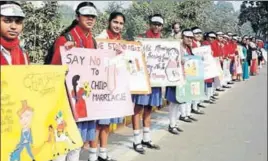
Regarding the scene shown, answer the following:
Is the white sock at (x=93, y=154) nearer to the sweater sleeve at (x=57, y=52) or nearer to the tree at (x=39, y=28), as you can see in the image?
the sweater sleeve at (x=57, y=52)

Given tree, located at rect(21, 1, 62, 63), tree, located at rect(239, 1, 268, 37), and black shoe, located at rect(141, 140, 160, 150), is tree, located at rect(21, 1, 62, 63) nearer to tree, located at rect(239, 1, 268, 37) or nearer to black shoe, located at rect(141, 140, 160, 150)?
black shoe, located at rect(141, 140, 160, 150)

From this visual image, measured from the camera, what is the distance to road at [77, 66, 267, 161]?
6.19 metres

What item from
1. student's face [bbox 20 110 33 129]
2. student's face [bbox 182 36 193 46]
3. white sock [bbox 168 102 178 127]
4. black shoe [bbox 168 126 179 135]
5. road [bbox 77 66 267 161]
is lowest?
road [bbox 77 66 267 161]

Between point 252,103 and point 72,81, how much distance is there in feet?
24.9

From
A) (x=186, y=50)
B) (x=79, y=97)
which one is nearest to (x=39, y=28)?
(x=186, y=50)

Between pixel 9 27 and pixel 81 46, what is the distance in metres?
1.14

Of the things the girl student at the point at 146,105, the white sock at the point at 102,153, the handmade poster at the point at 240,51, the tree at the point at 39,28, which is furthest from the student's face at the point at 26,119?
the handmade poster at the point at 240,51

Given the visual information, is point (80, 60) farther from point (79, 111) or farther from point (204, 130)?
point (204, 130)

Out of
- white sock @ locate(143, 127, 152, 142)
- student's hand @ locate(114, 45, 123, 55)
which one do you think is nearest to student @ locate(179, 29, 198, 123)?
white sock @ locate(143, 127, 152, 142)

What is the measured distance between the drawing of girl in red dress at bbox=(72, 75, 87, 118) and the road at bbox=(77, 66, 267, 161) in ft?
4.58

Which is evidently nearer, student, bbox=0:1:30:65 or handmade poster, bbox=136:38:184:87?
student, bbox=0:1:30:65

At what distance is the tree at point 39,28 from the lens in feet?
28.8

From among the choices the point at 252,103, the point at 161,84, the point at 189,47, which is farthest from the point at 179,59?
the point at 252,103

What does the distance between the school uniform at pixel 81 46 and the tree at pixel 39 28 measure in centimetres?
427
